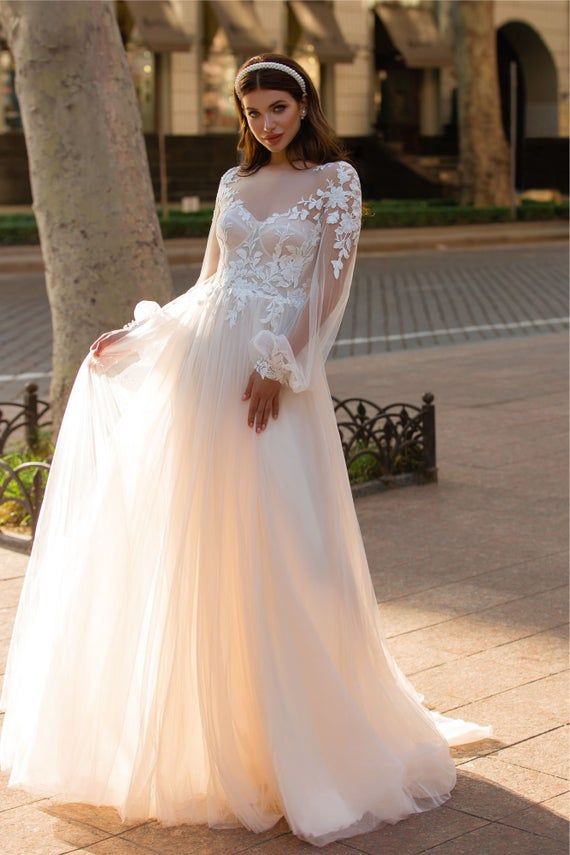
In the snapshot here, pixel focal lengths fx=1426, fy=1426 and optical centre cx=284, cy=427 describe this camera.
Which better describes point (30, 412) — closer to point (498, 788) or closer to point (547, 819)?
point (498, 788)

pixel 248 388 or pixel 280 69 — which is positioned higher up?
pixel 280 69

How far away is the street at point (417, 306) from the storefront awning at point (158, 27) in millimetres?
10784

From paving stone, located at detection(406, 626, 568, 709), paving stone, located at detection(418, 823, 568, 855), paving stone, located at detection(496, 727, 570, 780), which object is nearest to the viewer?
paving stone, located at detection(418, 823, 568, 855)

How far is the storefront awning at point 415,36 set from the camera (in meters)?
36.1

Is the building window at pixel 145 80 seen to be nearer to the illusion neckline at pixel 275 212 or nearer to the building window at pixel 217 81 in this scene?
the building window at pixel 217 81

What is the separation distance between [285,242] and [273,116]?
1.17 feet

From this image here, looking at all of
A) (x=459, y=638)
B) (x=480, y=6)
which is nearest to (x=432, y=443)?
(x=459, y=638)

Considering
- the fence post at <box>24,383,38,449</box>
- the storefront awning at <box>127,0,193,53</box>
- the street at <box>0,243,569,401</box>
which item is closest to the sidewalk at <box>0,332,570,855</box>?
the fence post at <box>24,383,38,449</box>

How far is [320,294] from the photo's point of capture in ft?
13.1

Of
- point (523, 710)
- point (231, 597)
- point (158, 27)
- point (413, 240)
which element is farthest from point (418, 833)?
point (158, 27)

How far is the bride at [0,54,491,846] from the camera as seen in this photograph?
3.76 m

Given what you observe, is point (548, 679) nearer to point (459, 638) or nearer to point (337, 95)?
point (459, 638)

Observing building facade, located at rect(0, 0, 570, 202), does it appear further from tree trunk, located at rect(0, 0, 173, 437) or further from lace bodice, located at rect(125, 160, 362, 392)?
lace bodice, located at rect(125, 160, 362, 392)

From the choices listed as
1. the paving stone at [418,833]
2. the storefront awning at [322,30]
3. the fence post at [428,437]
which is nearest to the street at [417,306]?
the fence post at [428,437]
